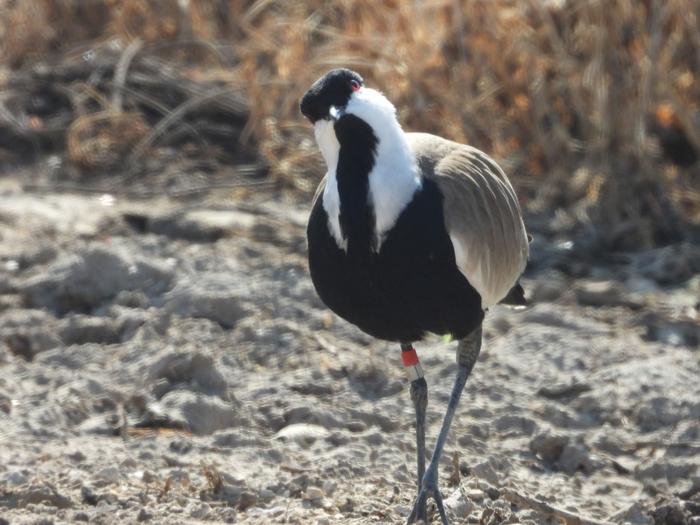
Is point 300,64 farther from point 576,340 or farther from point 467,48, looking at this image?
point 576,340

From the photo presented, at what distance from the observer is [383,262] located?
14.5 feet

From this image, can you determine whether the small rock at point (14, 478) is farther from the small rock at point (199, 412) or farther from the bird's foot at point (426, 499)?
the bird's foot at point (426, 499)

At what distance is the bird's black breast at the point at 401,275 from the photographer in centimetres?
441

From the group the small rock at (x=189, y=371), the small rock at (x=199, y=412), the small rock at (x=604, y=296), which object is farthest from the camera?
the small rock at (x=604, y=296)

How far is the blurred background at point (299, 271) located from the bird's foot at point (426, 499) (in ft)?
0.57

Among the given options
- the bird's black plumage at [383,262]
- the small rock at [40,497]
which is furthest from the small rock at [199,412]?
the bird's black plumage at [383,262]

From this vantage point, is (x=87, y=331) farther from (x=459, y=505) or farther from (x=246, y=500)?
(x=459, y=505)

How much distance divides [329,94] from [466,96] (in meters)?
3.94

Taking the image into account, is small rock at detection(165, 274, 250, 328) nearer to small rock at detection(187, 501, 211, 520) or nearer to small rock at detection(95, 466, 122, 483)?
small rock at detection(95, 466, 122, 483)

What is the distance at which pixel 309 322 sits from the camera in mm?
6594

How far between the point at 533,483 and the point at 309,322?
5.15 feet

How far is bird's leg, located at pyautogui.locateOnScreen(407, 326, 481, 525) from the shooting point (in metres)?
4.70

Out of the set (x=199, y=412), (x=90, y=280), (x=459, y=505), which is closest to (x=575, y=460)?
(x=459, y=505)

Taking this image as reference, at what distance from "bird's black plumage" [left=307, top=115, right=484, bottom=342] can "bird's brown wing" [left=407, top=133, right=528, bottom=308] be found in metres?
0.06
